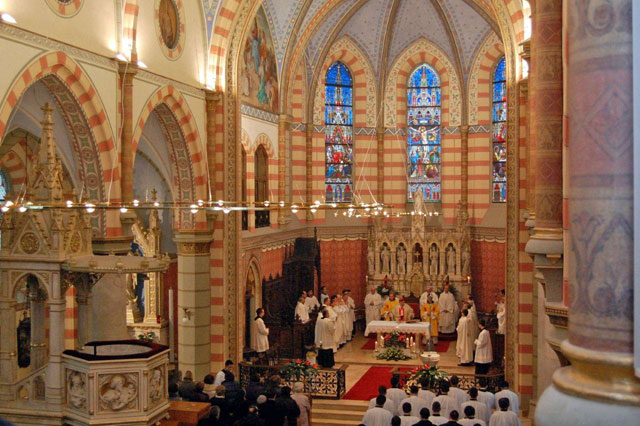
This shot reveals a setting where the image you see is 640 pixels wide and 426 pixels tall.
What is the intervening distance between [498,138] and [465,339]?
8859mm

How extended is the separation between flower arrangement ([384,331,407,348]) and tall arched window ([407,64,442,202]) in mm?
7633

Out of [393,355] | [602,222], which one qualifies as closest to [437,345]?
[393,355]

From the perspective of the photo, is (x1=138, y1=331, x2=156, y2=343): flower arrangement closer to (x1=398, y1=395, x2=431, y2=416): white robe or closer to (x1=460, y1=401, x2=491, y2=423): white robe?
(x1=398, y1=395, x2=431, y2=416): white robe

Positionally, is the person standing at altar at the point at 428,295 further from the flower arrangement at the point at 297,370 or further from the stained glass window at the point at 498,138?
the flower arrangement at the point at 297,370

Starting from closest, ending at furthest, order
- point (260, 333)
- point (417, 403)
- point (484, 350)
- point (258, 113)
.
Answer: point (417, 403), point (484, 350), point (260, 333), point (258, 113)

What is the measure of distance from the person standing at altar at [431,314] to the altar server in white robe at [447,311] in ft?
2.93

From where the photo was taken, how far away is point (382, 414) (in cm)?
1189

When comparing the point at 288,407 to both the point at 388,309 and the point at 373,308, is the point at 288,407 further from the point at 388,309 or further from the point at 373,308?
the point at 373,308

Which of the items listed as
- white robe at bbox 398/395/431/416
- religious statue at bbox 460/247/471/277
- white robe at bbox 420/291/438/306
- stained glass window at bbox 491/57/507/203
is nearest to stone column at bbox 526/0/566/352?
white robe at bbox 398/395/431/416

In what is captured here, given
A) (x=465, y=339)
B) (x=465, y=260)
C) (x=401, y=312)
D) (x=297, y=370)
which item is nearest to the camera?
(x=297, y=370)

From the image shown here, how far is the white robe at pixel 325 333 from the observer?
64.4 ft

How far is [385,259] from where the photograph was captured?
85.3 feet

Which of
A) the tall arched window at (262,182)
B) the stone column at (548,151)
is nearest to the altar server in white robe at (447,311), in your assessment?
the tall arched window at (262,182)

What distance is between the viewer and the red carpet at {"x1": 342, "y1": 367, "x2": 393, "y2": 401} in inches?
662
